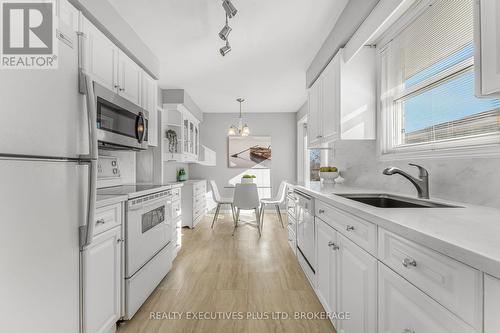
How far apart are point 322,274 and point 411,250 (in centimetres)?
115

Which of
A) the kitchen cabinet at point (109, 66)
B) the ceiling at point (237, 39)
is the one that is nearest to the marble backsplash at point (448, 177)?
the ceiling at point (237, 39)

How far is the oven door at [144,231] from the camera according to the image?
172 cm

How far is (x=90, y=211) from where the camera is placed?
4.18ft

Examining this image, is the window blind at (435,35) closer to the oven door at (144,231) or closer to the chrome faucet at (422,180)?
the chrome faucet at (422,180)

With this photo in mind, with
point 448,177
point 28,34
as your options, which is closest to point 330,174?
point 448,177

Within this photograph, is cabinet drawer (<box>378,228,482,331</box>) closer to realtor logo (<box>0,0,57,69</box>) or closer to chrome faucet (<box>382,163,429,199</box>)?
chrome faucet (<box>382,163,429,199</box>)

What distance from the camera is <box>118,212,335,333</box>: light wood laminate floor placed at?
170 centimetres

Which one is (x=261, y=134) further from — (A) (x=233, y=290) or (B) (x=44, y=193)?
(B) (x=44, y=193)

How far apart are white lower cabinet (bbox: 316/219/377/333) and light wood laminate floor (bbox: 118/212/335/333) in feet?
0.84

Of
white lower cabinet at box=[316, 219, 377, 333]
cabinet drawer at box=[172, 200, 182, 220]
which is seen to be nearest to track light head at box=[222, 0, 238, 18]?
white lower cabinet at box=[316, 219, 377, 333]

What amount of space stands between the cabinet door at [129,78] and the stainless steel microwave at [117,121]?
18cm

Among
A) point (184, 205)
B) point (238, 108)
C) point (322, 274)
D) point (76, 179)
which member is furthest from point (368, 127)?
point (238, 108)

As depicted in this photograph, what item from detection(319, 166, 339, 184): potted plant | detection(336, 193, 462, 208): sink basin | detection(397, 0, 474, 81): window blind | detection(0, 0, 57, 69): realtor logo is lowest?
detection(336, 193, 462, 208): sink basin

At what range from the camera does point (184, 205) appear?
4434 mm
